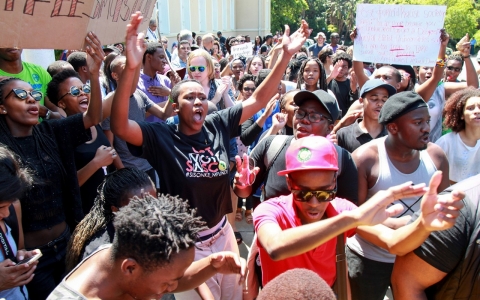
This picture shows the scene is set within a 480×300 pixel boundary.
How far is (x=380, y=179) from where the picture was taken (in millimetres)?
2609

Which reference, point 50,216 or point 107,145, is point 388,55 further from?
point 50,216

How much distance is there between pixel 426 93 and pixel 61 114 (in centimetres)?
342

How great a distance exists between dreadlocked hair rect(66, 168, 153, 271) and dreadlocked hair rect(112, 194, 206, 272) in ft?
1.81

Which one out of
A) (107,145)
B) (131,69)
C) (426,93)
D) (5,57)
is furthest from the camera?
(426,93)

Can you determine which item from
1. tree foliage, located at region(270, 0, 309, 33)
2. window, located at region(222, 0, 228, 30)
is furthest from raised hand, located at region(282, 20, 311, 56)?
tree foliage, located at region(270, 0, 309, 33)

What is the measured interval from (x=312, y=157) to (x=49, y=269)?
1736mm

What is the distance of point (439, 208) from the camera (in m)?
1.60

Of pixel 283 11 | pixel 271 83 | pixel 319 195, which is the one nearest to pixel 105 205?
pixel 319 195

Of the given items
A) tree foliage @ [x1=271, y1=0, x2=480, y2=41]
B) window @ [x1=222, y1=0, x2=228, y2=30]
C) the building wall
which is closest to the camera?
tree foliage @ [x1=271, y1=0, x2=480, y2=41]

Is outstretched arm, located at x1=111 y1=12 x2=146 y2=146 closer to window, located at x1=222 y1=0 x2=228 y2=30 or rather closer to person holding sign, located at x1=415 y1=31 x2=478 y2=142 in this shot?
person holding sign, located at x1=415 y1=31 x2=478 y2=142

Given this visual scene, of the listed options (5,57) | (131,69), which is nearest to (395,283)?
(131,69)

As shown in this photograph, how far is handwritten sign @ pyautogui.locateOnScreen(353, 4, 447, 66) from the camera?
13.7 ft

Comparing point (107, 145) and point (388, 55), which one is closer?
point (107, 145)

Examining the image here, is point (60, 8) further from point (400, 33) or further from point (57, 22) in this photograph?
point (400, 33)
